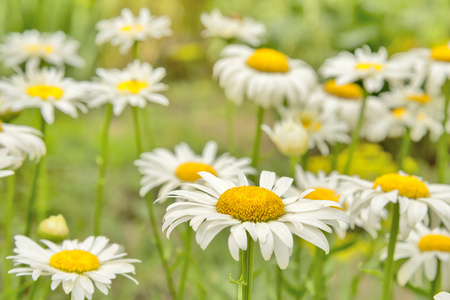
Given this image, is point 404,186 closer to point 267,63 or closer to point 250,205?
point 250,205

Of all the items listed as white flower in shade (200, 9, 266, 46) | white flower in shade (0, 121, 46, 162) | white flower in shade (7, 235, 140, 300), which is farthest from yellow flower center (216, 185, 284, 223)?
white flower in shade (200, 9, 266, 46)

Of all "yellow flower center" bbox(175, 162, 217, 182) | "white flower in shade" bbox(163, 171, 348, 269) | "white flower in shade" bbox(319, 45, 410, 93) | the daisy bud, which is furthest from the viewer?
"white flower in shade" bbox(319, 45, 410, 93)

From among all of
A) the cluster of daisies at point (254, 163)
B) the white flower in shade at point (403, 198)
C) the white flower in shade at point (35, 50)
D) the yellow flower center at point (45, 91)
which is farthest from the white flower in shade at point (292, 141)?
the white flower in shade at point (35, 50)

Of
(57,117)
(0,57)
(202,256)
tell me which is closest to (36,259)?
(0,57)

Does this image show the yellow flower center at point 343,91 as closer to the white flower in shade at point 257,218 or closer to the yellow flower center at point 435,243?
the yellow flower center at point 435,243

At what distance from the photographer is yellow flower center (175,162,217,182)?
3.80ft

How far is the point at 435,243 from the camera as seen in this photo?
1.04 m

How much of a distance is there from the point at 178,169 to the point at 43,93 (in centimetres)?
35

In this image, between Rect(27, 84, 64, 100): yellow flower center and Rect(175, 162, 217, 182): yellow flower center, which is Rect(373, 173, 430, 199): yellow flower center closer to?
Rect(175, 162, 217, 182): yellow flower center

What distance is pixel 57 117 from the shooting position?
3586 mm

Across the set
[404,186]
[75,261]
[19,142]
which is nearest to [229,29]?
[19,142]

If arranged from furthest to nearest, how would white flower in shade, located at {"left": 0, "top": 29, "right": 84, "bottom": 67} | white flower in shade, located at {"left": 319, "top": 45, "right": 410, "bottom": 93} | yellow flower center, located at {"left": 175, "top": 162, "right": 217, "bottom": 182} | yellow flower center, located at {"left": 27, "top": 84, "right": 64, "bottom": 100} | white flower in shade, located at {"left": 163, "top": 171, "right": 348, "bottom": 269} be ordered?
white flower in shade, located at {"left": 0, "top": 29, "right": 84, "bottom": 67} < white flower in shade, located at {"left": 319, "top": 45, "right": 410, "bottom": 93} < yellow flower center, located at {"left": 27, "top": 84, "right": 64, "bottom": 100} < yellow flower center, located at {"left": 175, "top": 162, "right": 217, "bottom": 182} < white flower in shade, located at {"left": 163, "top": 171, "right": 348, "bottom": 269}

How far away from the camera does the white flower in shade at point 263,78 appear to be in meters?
1.41

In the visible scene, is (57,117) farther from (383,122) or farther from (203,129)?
(383,122)
